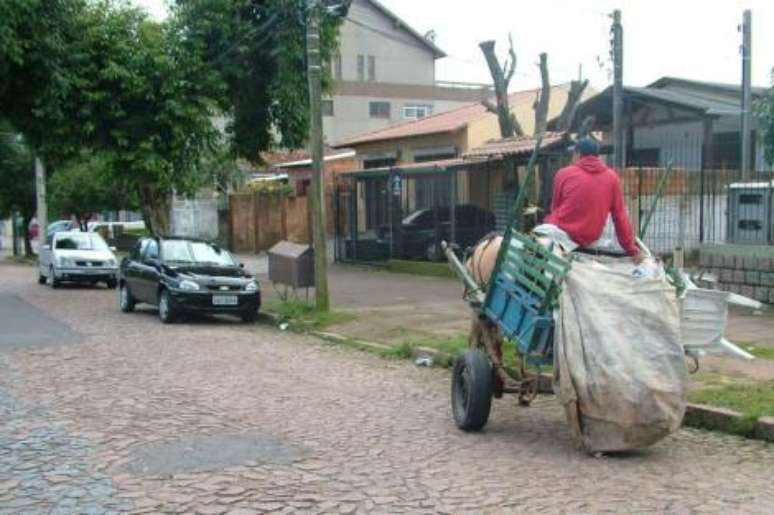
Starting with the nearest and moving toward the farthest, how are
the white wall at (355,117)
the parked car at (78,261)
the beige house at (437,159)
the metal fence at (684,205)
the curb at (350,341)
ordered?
1. the curb at (350,341)
2. the metal fence at (684,205)
3. the beige house at (437,159)
4. the parked car at (78,261)
5. the white wall at (355,117)

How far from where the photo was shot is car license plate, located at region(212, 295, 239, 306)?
14914 mm

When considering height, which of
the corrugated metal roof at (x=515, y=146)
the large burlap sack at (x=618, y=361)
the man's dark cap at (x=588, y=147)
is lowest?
the large burlap sack at (x=618, y=361)

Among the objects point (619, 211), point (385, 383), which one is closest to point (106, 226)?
point (385, 383)

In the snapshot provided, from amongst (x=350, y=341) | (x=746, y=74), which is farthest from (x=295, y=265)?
(x=746, y=74)

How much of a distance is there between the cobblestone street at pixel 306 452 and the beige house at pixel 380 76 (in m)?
48.7

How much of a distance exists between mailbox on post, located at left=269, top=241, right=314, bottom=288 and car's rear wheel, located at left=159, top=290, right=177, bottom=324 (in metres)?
2.06

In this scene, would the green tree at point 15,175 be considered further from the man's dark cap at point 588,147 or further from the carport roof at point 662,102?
the man's dark cap at point 588,147

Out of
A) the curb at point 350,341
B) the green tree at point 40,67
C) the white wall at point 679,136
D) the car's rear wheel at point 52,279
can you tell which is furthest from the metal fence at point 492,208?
the green tree at point 40,67

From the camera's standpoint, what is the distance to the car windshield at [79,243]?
958 inches

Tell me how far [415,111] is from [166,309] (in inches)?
1905

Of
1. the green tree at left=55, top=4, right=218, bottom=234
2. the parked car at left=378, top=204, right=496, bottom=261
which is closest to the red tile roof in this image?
the parked car at left=378, top=204, right=496, bottom=261

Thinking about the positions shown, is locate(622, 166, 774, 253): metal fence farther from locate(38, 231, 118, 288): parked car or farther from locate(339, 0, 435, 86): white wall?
locate(339, 0, 435, 86): white wall

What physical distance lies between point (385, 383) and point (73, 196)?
3122 centimetres

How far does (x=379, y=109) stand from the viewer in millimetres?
60562
